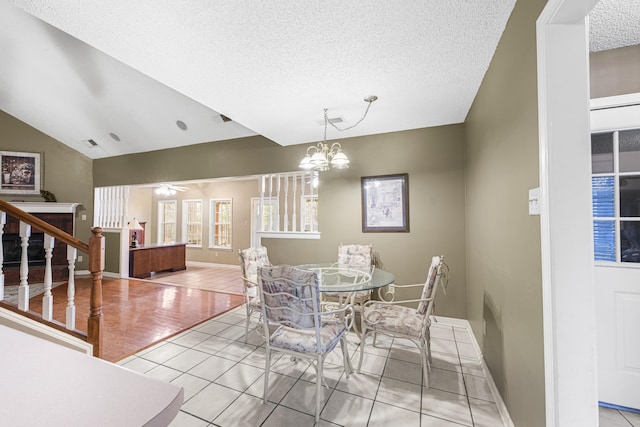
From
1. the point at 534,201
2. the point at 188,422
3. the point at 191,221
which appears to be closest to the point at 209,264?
the point at 191,221

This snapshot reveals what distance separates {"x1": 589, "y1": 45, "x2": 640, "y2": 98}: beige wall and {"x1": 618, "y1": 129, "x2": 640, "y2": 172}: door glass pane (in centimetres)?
31

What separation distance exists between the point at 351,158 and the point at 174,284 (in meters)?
4.26

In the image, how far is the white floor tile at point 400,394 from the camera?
5.96ft

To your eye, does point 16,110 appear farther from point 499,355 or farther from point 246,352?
point 499,355

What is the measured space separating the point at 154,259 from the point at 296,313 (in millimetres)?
5623

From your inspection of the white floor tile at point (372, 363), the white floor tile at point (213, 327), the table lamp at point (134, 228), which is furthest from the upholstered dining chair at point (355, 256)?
the table lamp at point (134, 228)

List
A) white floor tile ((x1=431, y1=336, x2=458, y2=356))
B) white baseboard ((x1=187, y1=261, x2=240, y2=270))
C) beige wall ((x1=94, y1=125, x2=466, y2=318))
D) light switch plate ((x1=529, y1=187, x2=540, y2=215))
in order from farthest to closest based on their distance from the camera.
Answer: white baseboard ((x1=187, y1=261, x2=240, y2=270))
beige wall ((x1=94, y1=125, x2=466, y2=318))
white floor tile ((x1=431, y1=336, x2=458, y2=356))
light switch plate ((x1=529, y1=187, x2=540, y2=215))

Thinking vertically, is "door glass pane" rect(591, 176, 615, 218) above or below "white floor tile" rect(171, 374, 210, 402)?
above

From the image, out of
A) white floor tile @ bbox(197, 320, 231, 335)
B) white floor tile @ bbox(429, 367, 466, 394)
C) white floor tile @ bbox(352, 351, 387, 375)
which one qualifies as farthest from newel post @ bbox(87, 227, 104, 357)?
white floor tile @ bbox(429, 367, 466, 394)

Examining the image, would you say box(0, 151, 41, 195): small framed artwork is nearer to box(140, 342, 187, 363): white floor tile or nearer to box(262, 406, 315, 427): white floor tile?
box(140, 342, 187, 363): white floor tile

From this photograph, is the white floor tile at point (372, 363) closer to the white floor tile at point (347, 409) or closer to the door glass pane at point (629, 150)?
the white floor tile at point (347, 409)

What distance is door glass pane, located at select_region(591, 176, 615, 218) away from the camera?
1.76m

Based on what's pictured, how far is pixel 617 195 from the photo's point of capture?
175cm

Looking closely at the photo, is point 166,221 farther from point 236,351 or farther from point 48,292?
point 236,351
